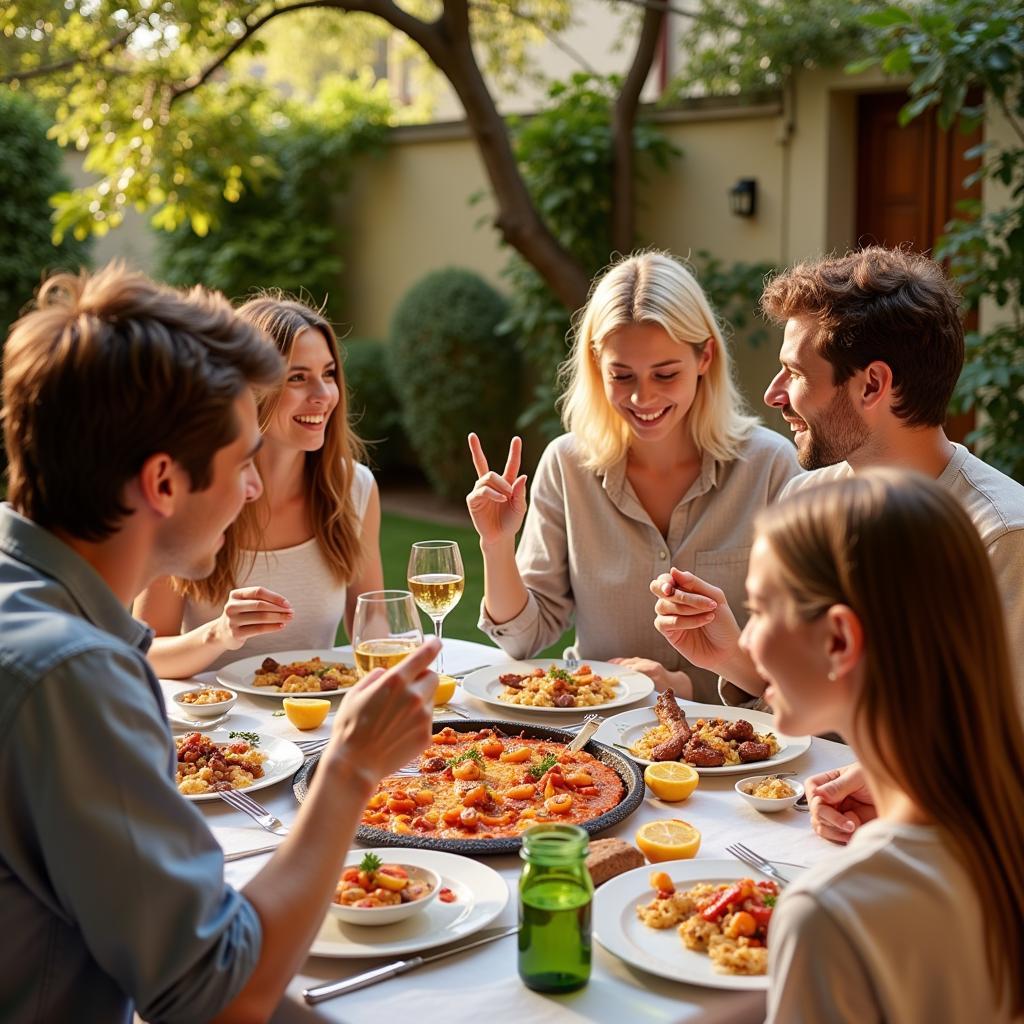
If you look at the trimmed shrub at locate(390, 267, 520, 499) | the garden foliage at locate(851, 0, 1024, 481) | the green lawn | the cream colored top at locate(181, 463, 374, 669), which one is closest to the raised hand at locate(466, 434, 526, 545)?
the cream colored top at locate(181, 463, 374, 669)

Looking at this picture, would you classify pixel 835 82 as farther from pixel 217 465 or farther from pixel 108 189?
pixel 217 465

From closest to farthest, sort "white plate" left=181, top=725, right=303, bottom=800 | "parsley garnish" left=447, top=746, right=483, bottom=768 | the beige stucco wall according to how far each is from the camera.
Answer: "white plate" left=181, top=725, right=303, bottom=800
"parsley garnish" left=447, top=746, right=483, bottom=768
the beige stucco wall

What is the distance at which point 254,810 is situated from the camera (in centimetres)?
Answer: 224

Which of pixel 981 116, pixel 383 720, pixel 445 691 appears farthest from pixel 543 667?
pixel 981 116

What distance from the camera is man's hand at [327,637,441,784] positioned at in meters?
1.69

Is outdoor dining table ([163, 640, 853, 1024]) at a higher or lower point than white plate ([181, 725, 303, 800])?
lower

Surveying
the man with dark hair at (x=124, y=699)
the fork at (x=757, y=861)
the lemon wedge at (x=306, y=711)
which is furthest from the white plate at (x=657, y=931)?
the lemon wedge at (x=306, y=711)

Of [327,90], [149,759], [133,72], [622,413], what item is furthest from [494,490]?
[327,90]

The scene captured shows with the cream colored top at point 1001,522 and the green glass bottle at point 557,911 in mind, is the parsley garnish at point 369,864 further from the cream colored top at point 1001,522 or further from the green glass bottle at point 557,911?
the cream colored top at point 1001,522

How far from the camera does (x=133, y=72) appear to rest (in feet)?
27.0

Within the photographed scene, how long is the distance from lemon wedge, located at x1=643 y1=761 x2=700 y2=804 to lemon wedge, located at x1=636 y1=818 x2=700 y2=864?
0.18 meters

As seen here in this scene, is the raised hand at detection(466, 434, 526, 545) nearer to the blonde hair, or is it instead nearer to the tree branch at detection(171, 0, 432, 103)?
the blonde hair

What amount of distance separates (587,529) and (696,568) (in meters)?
0.33

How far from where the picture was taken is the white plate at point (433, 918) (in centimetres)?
174
